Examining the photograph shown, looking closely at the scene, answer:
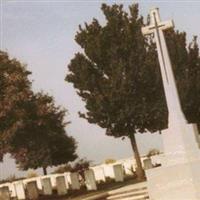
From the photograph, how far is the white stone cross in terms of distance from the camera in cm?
1479

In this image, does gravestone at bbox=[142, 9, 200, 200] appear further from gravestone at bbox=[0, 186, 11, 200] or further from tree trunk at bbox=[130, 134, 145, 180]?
gravestone at bbox=[0, 186, 11, 200]

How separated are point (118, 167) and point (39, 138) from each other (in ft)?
30.4

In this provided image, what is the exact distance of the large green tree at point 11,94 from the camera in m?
26.7

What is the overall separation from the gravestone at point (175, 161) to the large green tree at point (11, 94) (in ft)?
42.5

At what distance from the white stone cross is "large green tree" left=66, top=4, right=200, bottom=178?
1109 centimetres

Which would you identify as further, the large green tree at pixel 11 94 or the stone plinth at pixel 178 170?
the large green tree at pixel 11 94

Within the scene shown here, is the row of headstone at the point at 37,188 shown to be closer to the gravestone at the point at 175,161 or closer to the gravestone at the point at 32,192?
the gravestone at the point at 32,192

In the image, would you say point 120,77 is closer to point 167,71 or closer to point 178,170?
point 167,71

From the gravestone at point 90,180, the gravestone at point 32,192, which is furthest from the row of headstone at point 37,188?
the gravestone at point 90,180

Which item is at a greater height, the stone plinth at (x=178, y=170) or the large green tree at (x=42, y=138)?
the large green tree at (x=42, y=138)

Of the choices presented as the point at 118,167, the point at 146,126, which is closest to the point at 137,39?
the point at 146,126

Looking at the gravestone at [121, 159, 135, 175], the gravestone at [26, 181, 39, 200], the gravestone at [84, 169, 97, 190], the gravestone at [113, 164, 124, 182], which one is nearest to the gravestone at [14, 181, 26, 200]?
the gravestone at [26, 181, 39, 200]

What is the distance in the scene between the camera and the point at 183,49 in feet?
98.1

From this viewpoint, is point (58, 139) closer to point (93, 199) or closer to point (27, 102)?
point (27, 102)
